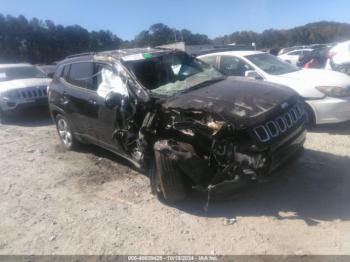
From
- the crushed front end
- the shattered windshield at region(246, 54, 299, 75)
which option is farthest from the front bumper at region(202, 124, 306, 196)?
the shattered windshield at region(246, 54, 299, 75)

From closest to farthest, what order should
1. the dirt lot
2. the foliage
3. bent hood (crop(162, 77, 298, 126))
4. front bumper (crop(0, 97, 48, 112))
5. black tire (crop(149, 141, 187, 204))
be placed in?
the dirt lot → bent hood (crop(162, 77, 298, 126)) → black tire (crop(149, 141, 187, 204)) → front bumper (crop(0, 97, 48, 112)) → the foliage

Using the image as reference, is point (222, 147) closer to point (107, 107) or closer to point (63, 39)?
point (107, 107)

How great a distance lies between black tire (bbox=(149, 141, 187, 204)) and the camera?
12.9 feet

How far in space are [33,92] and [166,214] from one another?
7.07m

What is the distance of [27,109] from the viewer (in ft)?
31.6

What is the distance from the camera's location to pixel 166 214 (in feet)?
13.6

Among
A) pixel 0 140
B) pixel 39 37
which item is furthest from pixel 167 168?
pixel 39 37

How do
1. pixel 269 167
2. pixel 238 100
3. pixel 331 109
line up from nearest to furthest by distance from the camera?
pixel 269 167
pixel 238 100
pixel 331 109

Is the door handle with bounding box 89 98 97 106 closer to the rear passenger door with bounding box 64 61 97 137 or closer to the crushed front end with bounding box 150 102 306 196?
the rear passenger door with bounding box 64 61 97 137

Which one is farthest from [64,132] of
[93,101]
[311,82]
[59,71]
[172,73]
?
[311,82]

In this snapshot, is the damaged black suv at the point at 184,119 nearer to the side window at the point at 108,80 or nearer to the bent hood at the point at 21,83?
the side window at the point at 108,80

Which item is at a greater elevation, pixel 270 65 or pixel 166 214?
pixel 270 65

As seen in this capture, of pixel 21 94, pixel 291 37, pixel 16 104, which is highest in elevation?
pixel 21 94

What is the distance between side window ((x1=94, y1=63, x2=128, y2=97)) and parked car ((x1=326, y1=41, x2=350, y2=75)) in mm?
8274
